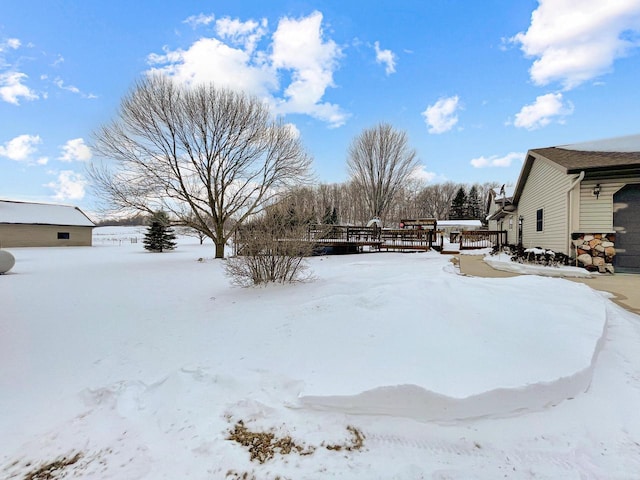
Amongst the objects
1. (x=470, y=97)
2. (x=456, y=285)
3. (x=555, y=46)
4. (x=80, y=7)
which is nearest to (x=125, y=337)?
(x=456, y=285)

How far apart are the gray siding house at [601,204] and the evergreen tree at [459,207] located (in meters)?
41.0

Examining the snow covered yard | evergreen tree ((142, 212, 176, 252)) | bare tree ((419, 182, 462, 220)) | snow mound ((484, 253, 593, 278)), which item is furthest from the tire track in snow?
bare tree ((419, 182, 462, 220))

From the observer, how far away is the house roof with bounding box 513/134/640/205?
23.9ft

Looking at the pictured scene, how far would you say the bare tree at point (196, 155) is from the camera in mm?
12945

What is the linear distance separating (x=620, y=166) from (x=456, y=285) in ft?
20.8

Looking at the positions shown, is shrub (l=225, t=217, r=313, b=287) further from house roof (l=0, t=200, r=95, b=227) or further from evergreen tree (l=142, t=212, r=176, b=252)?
house roof (l=0, t=200, r=95, b=227)

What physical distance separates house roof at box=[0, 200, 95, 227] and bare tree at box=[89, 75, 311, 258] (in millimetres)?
16091

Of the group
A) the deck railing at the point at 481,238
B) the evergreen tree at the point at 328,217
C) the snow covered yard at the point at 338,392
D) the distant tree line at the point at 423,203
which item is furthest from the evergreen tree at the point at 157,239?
the deck railing at the point at 481,238

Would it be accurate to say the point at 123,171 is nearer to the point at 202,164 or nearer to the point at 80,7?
the point at 202,164

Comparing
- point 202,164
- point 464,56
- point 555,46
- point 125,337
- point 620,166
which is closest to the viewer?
point 125,337

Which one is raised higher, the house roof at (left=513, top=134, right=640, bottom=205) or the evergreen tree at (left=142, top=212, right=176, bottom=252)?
the house roof at (left=513, top=134, right=640, bottom=205)

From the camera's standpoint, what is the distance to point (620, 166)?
7180mm

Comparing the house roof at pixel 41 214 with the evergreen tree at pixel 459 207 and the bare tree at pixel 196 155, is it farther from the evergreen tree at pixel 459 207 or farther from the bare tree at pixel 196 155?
the evergreen tree at pixel 459 207

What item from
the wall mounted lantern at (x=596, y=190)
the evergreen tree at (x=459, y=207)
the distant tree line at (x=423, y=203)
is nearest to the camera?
the wall mounted lantern at (x=596, y=190)
